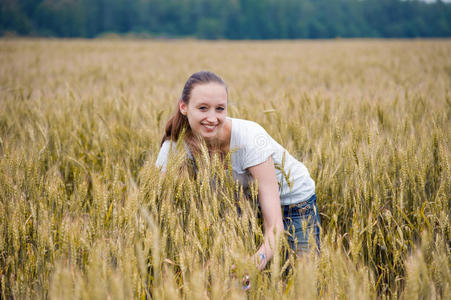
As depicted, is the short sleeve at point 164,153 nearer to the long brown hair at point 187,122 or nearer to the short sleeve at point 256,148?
the long brown hair at point 187,122

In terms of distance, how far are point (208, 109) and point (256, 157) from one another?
344mm

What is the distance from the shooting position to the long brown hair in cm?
159

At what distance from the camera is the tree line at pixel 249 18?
2506 inches

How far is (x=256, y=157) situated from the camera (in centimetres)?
149

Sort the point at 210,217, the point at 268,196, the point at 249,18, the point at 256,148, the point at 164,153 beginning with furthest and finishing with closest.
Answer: the point at 249,18
the point at 164,153
the point at 256,148
the point at 268,196
the point at 210,217

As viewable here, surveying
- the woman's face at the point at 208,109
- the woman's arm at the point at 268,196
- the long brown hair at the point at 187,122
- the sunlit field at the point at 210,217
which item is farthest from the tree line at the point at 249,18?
the woman's arm at the point at 268,196

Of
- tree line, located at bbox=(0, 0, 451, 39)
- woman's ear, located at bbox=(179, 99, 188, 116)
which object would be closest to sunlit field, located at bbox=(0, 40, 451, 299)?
woman's ear, located at bbox=(179, 99, 188, 116)

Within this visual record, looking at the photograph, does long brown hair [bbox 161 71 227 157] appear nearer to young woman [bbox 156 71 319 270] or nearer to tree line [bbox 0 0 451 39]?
young woman [bbox 156 71 319 270]

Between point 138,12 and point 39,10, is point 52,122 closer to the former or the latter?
point 39,10

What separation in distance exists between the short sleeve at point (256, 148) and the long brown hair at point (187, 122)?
0.24 metres

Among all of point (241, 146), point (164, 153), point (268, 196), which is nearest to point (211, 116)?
point (241, 146)

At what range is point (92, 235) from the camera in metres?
1.15

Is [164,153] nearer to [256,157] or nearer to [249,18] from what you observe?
[256,157]

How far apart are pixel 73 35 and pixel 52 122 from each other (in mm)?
65136
